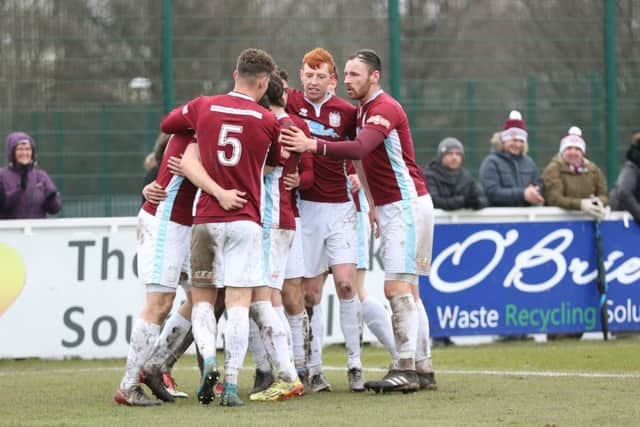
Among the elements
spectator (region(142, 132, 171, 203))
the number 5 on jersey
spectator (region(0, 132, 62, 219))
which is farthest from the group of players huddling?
spectator (region(0, 132, 62, 219))

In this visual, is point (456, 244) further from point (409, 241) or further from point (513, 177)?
point (409, 241)

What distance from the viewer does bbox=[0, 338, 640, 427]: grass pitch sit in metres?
8.23

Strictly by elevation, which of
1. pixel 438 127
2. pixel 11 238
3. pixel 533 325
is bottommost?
pixel 533 325

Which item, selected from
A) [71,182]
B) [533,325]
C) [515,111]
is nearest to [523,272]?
[533,325]

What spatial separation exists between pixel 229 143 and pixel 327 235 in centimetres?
155

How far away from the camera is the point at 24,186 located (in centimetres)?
1421

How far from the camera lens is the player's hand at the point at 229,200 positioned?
8.78m

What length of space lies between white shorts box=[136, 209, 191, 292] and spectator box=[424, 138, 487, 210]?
5.67m

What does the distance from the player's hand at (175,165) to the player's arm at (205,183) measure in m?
0.12

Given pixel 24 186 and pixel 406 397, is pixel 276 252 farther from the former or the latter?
pixel 24 186

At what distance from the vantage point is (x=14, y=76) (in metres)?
15.7

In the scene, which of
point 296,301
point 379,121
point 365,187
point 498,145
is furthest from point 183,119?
point 498,145

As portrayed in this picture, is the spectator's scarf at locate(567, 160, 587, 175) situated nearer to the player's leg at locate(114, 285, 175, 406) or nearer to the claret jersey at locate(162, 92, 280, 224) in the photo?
the claret jersey at locate(162, 92, 280, 224)

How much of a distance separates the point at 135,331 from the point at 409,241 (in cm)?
198
